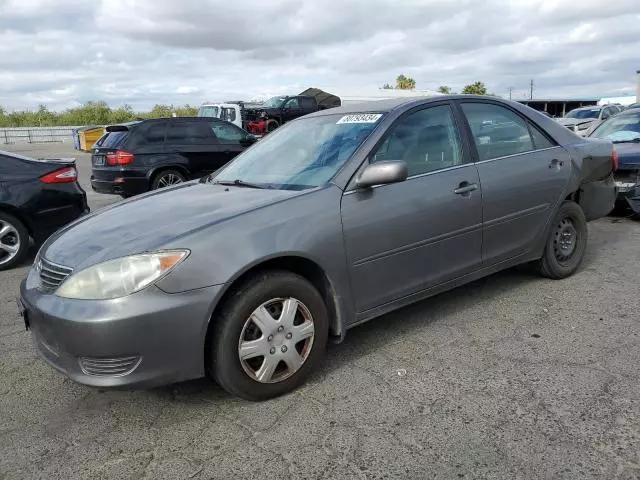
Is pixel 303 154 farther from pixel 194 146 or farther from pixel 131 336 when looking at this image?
pixel 194 146

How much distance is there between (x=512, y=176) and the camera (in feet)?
13.8

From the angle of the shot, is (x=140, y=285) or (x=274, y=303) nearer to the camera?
(x=140, y=285)

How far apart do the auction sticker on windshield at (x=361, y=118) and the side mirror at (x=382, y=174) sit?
53cm

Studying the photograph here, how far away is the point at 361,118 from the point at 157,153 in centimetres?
688

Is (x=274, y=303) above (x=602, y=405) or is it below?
above

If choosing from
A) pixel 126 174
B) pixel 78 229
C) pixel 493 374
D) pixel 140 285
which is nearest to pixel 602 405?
pixel 493 374

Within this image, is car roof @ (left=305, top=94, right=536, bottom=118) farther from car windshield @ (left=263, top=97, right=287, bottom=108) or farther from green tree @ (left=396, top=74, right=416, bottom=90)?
green tree @ (left=396, top=74, right=416, bottom=90)

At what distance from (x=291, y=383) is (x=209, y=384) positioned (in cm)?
53

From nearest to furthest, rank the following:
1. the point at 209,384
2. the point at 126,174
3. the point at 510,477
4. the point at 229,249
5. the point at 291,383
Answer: the point at 510,477 → the point at 229,249 → the point at 291,383 → the point at 209,384 → the point at 126,174

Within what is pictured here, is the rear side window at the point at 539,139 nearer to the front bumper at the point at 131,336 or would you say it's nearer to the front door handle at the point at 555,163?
the front door handle at the point at 555,163

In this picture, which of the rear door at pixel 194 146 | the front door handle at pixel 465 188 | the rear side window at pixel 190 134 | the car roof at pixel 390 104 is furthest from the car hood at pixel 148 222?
the rear side window at pixel 190 134

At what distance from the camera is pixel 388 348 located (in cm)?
369

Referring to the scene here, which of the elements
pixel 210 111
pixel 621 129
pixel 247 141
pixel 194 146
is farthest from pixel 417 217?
pixel 210 111

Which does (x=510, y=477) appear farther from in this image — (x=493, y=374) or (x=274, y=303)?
(x=274, y=303)
